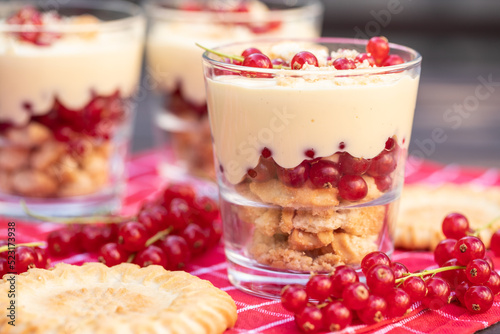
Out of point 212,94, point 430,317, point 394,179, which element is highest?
point 212,94

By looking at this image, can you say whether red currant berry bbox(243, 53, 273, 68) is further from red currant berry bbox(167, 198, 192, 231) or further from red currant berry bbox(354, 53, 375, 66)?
red currant berry bbox(167, 198, 192, 231)

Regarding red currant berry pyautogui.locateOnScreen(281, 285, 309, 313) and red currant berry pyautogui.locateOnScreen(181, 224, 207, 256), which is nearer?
red currant berry pyautogui.locateOnScreen(281, 285, 309, 313)

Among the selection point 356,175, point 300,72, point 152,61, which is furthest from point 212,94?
point 152,61

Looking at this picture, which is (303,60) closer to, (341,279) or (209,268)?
(341,279)

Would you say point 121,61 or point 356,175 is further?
point 121,61

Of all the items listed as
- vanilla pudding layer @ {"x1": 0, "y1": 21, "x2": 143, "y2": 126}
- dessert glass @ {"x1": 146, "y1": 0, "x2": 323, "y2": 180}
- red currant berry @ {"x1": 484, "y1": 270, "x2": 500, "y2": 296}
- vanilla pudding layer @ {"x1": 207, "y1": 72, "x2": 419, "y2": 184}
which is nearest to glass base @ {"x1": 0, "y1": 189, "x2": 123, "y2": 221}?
vanilla pudding layer @ {"x1": 0, "y1": 21, "x2": 143, "y2": 126}

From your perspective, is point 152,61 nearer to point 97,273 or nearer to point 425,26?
point 97,273
